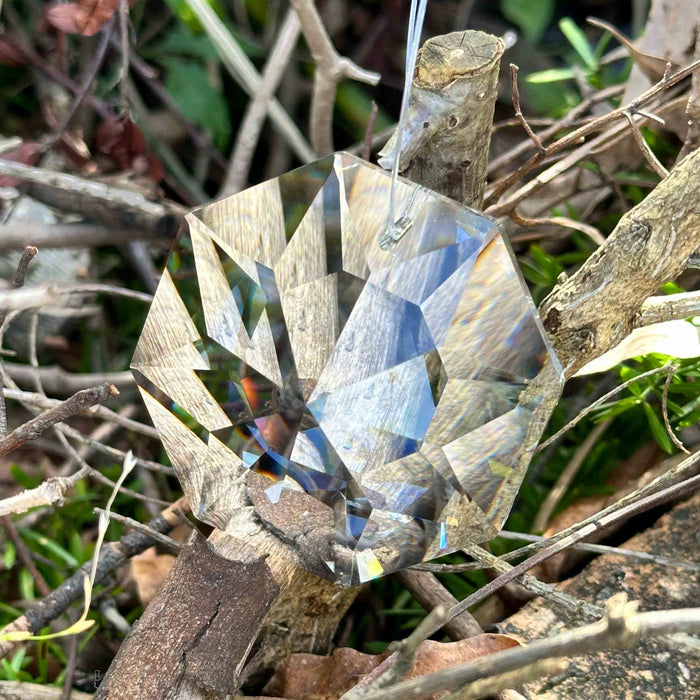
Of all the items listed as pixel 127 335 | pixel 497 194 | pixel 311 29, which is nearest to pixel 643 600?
A: pixel 497 194

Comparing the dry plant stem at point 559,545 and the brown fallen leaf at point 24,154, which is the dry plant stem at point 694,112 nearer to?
the dry plant stem at point 559,545

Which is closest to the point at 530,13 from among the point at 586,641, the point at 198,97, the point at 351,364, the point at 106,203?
the point at 198,97

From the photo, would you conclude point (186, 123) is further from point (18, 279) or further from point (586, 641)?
point (586, 641)

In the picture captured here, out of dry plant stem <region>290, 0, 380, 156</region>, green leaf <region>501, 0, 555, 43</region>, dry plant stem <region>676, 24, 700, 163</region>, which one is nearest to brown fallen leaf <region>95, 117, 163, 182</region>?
dry plant stem <region>290, 0, 380, 156</region>

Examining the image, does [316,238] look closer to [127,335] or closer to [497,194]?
[497,194]

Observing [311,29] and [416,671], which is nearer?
[416,671]

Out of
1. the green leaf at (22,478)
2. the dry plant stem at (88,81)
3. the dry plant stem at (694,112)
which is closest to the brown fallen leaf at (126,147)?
the dry plant stem at (88,81)
